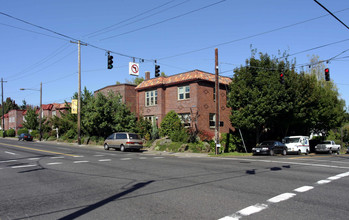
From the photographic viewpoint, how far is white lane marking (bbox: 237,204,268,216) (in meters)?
5.95

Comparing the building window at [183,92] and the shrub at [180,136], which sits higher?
the building window at [183,92]

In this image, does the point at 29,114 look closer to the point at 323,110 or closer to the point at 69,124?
the point at 69,124

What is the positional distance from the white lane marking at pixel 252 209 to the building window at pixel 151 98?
29202 mm

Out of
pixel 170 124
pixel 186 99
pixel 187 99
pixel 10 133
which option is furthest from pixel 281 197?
pixel 10 133

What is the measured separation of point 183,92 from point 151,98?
536 centimetres

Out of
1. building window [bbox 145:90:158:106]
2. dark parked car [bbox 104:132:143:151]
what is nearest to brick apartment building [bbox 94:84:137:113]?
building window [bbox 145:90:158:106]

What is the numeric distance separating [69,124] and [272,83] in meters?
31.6

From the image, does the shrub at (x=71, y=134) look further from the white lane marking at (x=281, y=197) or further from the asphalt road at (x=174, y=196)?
the white lane marking at (x=281, y=197)

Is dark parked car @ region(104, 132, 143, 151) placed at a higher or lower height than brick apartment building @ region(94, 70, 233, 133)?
lower

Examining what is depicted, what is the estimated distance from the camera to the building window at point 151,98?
35.4 m

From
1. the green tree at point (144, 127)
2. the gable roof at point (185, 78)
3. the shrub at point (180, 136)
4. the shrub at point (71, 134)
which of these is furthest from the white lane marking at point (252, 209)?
the shrub at point (71, 134)

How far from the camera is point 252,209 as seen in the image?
20.5ft

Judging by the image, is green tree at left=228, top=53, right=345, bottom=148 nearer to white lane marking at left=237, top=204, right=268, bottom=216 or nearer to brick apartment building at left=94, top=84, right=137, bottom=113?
brick apartment building at left=94, top=84, right=137, bottom=113

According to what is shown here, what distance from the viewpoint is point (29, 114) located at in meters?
61.1
